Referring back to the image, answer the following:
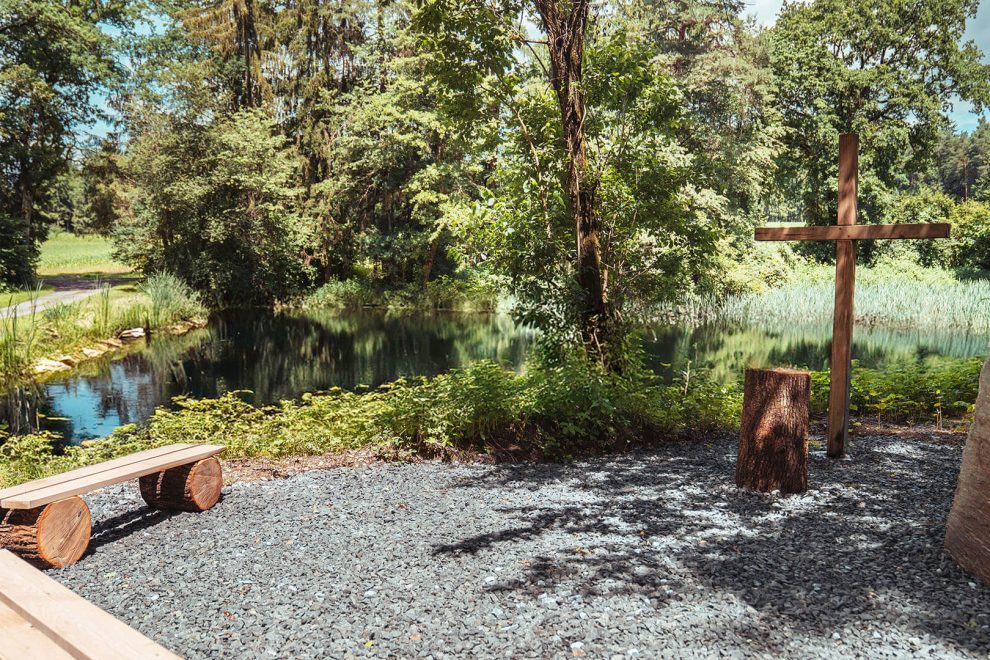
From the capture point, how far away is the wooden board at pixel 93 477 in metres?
3.22

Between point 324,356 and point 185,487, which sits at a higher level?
point 185,487

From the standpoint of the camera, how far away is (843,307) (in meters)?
4.64

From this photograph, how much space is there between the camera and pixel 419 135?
21.6 m

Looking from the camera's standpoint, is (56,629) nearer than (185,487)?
Yes

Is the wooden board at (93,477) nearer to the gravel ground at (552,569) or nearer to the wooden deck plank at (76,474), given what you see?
the wooden deck plank at (76,474)

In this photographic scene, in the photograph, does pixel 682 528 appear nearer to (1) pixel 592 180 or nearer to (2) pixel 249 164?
(1) pixel 592 180

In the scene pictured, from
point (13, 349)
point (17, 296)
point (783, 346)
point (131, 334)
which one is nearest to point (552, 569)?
point (13, 349)

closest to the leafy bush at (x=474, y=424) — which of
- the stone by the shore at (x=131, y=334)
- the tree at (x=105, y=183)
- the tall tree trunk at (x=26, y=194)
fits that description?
the stone by the shore at (x=131, y=334)

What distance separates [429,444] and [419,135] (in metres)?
17.9

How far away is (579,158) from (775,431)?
3.35m

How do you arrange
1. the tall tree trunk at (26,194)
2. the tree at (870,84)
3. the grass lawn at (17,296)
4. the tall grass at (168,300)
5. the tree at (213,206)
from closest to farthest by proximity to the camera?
1. the grass lawn at (17,296)
2. the tall grass at (168,300)
3. the tree at (213,206)
4. the tall tree trunk at (26,194)
5. the tree at (870,84)

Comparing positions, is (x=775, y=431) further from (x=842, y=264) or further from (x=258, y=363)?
(x=258, y=363)

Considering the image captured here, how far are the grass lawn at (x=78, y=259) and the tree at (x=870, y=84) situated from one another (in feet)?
81.9

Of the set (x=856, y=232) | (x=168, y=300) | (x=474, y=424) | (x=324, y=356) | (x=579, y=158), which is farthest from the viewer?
(x=168, y=300)
